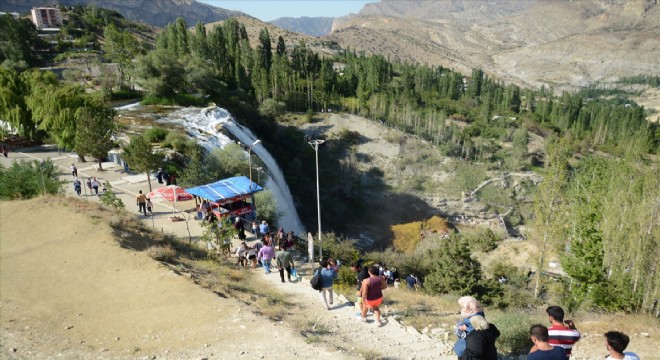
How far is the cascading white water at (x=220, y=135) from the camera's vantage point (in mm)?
33906

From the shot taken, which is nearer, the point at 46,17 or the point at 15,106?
the point at 15,106

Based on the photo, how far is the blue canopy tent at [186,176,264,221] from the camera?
1992 centimetres

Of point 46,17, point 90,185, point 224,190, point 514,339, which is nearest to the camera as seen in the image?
point 514,339

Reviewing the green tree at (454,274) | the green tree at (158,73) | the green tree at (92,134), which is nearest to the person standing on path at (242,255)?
the green tree at (454,274)

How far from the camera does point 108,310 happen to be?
10648mm

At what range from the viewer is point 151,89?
46312 millimetres

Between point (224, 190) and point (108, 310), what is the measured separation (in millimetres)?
10274

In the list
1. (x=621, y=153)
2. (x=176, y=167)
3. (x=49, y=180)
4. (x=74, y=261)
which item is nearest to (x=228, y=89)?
(x=176, y=167)

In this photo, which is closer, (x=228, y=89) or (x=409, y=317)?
(x=409, y=317)

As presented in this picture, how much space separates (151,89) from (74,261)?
121ft

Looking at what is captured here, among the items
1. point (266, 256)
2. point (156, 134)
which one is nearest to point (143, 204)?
point (266, 256)

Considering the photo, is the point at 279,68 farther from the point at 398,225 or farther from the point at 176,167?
the point at 176,167

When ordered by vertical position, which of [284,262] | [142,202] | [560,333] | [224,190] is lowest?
[142,202]

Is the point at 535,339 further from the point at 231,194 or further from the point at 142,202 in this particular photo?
the point at 142,202
